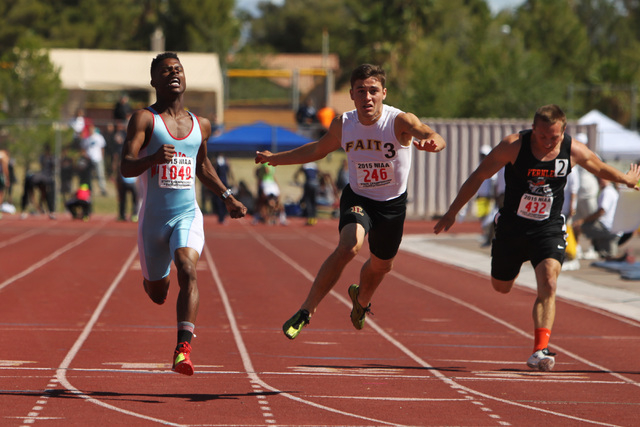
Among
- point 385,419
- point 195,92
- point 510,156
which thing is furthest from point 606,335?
point 195,92

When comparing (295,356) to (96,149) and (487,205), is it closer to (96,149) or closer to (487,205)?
(487,205)

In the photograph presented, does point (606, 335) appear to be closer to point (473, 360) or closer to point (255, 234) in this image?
point (473, 360)

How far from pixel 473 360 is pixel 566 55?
5354 centimetres

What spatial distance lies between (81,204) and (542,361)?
826 inches

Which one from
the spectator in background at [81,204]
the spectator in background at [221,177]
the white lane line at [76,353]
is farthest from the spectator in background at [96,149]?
the white lane line at [76,353]

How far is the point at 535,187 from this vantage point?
821 centimetres

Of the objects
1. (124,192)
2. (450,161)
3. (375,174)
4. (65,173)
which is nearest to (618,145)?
(450,161)

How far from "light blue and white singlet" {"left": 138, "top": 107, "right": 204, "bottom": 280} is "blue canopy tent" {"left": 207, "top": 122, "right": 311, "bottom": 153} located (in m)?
21.6

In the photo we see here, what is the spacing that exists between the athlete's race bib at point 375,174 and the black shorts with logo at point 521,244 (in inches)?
42.6

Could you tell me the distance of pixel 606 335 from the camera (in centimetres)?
1063

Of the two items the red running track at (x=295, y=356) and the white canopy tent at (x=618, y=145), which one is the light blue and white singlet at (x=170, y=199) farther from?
the white canopy tent at (x=618, y=145)

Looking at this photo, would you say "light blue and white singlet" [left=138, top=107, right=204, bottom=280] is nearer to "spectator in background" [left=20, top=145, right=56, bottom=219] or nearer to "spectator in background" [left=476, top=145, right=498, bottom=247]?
"spectator in background" [left=476, top=145, right=498, bottom=247]

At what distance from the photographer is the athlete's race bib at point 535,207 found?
27.1ft

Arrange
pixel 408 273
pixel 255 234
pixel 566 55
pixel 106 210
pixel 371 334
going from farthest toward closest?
pixel 566 55 < pixel 106 210 < pixel 255 234 < pixel 408 273 < pixel 371 334
